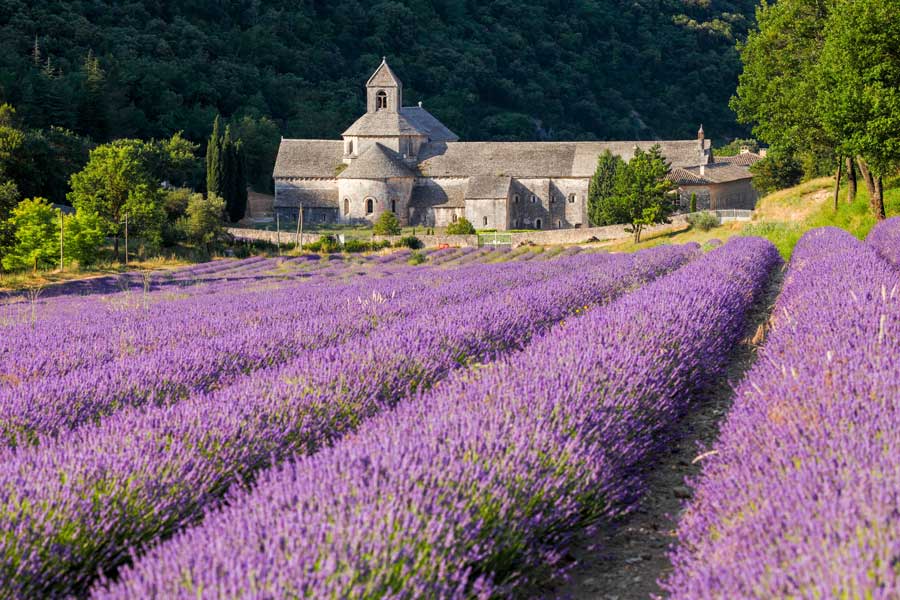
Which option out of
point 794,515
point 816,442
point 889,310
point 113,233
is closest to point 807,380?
point 816,442

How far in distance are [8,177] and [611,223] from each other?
34.4 m

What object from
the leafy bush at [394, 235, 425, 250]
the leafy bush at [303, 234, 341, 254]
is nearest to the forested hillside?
the leafy bush at [303, 234, 341, 254]

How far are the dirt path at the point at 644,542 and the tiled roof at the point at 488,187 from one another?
55.0 meters

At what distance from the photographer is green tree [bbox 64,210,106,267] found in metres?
34.4

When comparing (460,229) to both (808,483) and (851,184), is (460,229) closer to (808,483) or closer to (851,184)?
(851,184)

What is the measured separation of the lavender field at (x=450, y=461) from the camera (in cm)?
272

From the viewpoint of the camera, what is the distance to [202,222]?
43.5m

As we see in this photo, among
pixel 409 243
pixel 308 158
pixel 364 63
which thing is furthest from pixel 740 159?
pixel 364 63

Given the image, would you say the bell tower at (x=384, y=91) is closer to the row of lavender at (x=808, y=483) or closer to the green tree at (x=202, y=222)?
the green tree at (x=202, y=222)

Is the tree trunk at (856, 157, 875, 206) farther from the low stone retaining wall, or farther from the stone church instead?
the stone church

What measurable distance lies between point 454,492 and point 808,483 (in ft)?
4.19

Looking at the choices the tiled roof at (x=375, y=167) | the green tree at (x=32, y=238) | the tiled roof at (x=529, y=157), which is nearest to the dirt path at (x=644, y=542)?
the green tree at (x=32, y=238)

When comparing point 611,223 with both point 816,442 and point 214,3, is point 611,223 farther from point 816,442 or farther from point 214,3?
point 214,3

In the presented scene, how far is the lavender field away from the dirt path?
8 cm
